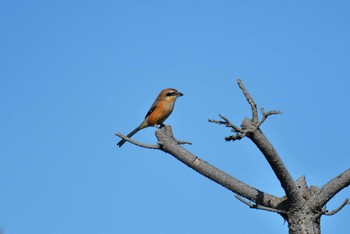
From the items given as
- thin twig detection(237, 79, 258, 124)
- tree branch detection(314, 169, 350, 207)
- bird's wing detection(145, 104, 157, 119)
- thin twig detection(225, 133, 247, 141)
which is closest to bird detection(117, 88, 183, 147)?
bird's wing detection(145, 104, 157, 119)

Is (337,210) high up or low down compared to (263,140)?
down

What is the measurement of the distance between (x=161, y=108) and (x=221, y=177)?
5.88 meters

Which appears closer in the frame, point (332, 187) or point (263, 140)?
point (263, 140)

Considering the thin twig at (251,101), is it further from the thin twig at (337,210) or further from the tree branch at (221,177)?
the thin twig at (337,210)

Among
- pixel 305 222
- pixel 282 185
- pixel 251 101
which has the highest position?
pixel 251 101

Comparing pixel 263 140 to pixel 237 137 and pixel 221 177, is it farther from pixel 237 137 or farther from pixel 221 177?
pixel 221 177

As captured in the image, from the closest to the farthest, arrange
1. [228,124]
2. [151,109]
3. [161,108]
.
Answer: [228,124]
[161,108]
[151,109]

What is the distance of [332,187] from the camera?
5672 mm

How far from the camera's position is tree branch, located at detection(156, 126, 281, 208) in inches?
236

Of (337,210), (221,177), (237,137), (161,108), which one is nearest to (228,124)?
(237,137)

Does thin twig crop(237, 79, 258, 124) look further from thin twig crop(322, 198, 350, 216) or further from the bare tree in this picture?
thin twig crop(322, 198, 350, 216)

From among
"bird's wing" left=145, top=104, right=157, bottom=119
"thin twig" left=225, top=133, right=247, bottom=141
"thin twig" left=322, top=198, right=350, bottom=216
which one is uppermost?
"bird's wing" left=145, top=104, right=157, bottom=119

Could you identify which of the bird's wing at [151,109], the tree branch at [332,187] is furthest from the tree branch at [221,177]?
the bird's wing at [151,109]

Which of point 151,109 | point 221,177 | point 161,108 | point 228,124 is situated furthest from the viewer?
point 151,109
